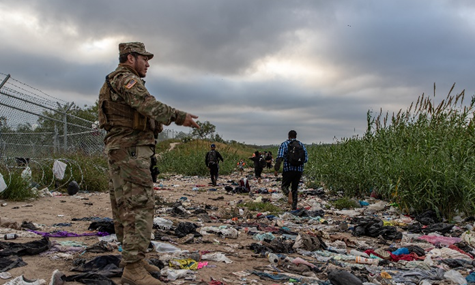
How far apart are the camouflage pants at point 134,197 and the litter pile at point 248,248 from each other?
1.06 ft

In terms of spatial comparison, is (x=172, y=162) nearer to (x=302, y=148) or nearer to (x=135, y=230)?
(x=302, y=148)

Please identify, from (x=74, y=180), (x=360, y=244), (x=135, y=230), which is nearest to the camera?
(x=135, y=230)

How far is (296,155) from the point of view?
27.1 feet

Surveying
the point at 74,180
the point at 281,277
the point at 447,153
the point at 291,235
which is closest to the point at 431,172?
the point at 447,153

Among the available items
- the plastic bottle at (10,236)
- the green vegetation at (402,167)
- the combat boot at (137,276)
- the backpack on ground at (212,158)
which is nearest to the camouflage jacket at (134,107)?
the combat boot at (137,276)

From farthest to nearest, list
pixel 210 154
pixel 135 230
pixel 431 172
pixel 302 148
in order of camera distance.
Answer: pixel 210 154 < pixel 302 148 < pixel 431 172 < pixel 135 230

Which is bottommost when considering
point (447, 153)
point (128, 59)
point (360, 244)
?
point (360, 244)

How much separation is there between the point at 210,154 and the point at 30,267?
995cm

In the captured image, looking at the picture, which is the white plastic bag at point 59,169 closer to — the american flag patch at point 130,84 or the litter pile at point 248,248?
the litter pile at point 248,248

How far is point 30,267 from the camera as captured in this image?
318cm

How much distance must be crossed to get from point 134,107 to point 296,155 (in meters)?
5.80

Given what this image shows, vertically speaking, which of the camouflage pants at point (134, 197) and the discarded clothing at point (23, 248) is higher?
the camouflage pants at point (134, 197)

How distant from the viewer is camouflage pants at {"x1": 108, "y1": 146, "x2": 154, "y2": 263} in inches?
114

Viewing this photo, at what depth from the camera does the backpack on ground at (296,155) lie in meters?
8.26
